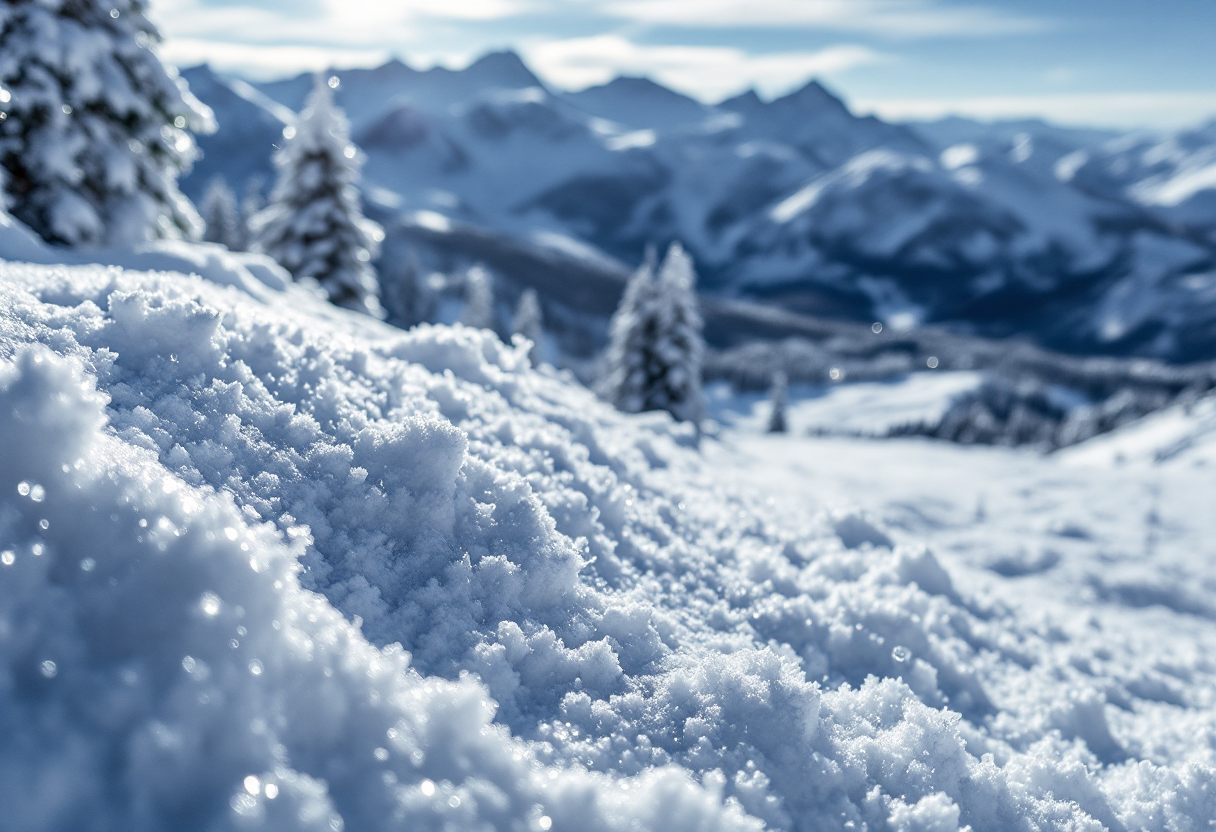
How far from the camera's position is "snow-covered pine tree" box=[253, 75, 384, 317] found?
19.0 metres

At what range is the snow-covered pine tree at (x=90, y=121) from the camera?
9.52m

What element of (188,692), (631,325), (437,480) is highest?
(631,325)

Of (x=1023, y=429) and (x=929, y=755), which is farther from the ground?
(x=1023, y=429)

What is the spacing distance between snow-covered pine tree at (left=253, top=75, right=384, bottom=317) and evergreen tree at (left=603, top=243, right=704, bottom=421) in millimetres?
9075

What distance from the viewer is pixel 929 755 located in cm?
321

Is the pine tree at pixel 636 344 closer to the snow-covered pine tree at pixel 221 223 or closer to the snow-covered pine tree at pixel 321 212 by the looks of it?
the snow-covered pine tree at pixel 321 212

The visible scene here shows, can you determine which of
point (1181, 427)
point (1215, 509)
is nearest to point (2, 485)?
point (1215, 509)

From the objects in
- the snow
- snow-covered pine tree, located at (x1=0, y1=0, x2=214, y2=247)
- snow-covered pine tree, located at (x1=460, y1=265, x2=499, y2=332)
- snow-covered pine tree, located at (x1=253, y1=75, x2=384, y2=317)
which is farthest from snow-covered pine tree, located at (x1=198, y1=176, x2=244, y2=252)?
the snow

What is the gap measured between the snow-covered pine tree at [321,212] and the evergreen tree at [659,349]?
9075 millimetres

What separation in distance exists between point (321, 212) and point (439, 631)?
60.6 feet

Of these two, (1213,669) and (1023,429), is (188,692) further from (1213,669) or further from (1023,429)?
(1023,429)

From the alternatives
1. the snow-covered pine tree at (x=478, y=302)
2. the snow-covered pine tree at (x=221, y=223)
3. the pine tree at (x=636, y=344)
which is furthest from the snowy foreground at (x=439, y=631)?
the snow-covered pine tree at (x=221, y=223)

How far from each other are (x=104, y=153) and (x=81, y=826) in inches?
448

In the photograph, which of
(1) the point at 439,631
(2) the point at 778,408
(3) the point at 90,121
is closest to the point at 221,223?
(2) the point at 778,408
